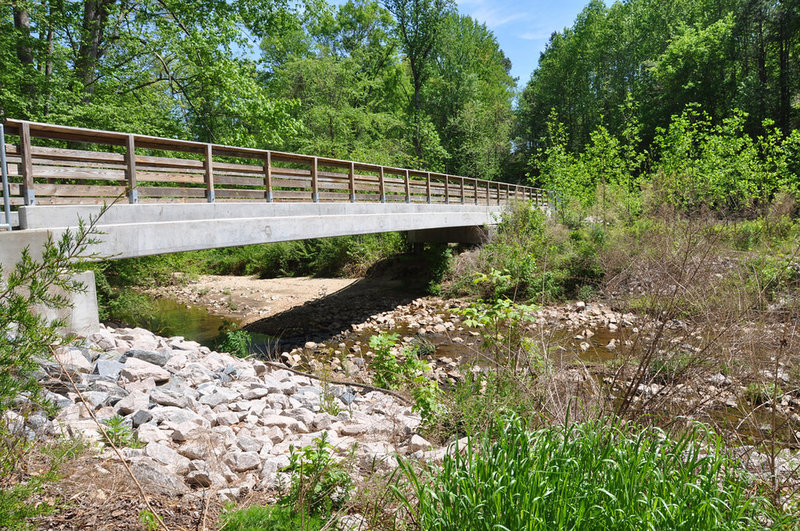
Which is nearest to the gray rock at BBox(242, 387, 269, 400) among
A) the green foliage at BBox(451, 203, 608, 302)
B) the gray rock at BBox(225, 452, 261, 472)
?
the gray rock at BBox(225, 452, 261, 472)

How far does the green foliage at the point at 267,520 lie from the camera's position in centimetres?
264

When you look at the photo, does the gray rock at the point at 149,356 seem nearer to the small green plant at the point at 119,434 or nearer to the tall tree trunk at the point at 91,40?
the small green plant at the point at 119,434

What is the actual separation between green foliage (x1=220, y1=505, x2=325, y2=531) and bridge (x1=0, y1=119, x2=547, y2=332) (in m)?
2.25

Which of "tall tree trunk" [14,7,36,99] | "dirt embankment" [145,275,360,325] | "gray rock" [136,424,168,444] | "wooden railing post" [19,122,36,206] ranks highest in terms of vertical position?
"tall tree trunk" [14,7,36,99]

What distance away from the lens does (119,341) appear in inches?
269

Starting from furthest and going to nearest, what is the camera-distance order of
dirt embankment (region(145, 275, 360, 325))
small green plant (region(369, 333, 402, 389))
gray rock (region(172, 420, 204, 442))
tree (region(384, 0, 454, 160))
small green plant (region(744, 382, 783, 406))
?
1. tree (region(384, 0, 454, 160))
2. dirt embankment (region(145, 275, 360, 325))
3. small green plant (region(369, 333, 402, 389))
4. gray rock (region(172, 420, 204, 442))
5. small green plant (region(744, 382, 783, 406))

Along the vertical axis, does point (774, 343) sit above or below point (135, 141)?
below

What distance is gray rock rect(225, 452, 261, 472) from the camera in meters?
4.01

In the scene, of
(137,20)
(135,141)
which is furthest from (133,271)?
(137,20)

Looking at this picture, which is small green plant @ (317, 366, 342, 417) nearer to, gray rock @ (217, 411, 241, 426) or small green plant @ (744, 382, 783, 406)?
gray rock @ (217, 411, 241, 426)

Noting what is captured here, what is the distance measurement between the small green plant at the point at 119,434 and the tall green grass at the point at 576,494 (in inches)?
95.3

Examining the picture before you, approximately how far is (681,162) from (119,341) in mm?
21115

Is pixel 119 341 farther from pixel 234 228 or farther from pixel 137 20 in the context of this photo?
pixel 137 20

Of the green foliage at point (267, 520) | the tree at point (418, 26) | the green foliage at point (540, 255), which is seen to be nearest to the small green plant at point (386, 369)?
the green foliage at point (267, 520)
